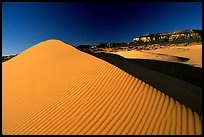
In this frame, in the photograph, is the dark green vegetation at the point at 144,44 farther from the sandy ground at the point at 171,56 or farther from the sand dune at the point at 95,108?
the sand dune at the point at 95,108

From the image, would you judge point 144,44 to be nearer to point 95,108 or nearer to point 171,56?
point 171,56

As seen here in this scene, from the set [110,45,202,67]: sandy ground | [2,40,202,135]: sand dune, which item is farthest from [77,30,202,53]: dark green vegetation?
[2,40,202,135]: sand dune

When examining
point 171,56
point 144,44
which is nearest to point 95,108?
point 171,56

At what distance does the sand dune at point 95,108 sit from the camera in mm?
4645

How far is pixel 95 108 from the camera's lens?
561 centimetres

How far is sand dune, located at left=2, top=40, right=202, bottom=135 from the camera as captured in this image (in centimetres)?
464

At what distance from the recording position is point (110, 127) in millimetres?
4750

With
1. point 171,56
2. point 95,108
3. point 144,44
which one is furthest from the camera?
point 144,44

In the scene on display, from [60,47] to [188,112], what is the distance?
13.0m

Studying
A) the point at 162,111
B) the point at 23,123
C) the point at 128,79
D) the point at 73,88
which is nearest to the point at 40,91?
the point at 73,88

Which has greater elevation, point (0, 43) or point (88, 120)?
point (0, 43)

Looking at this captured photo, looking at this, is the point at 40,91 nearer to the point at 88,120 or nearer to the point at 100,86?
the point at 100,86

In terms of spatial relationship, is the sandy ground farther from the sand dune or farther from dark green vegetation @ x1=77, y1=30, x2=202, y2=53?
the sand dune

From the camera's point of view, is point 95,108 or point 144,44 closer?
point 95,108
